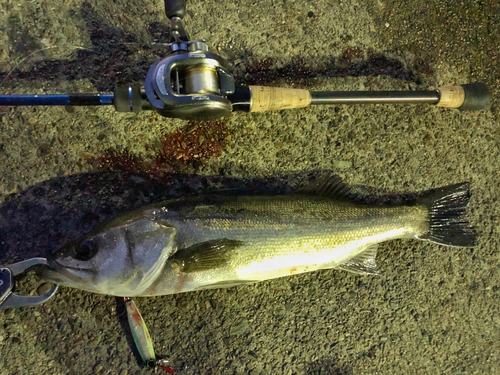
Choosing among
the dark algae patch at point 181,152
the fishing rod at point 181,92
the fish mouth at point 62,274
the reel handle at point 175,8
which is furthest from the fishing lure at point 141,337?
the reel handle at point 175,8

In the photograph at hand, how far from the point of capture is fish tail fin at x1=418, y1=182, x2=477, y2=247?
2.65m

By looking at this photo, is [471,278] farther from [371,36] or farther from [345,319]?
[371,36]

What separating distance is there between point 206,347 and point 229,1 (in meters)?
2.66

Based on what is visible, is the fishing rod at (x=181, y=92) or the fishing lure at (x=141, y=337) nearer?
the fishing rod at (x=181, y=92)

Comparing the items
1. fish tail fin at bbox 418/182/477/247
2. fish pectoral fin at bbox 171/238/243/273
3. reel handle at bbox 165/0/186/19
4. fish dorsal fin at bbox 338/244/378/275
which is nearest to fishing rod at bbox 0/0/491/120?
reel handle at bbox 165/0/186/19

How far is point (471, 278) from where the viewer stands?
9.29ft

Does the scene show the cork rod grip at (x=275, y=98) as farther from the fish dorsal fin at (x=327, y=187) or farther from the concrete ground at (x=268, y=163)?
the fish dorsal fin at (x=327, y=187)

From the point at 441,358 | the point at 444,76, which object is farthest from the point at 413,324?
the point at 444,76

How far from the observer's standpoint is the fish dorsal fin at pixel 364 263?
8.38 ft

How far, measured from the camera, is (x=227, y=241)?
2182mm

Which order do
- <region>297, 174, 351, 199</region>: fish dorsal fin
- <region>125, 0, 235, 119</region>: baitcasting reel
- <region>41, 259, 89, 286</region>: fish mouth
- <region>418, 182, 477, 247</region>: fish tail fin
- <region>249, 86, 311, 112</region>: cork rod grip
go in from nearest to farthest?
<region>125, 0, 235, 119</region>: baitcasting reel, <region>41, 259, 89, 286</region>: fish mouth, <region>249, 86, 311, 112</region>: cork rod grip, <region>297, 174, 351, 199</region>: fish dorsal fin, <region>418, 182, 477, 247</region>: fish tail fin

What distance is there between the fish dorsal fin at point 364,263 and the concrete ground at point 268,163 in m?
0.15

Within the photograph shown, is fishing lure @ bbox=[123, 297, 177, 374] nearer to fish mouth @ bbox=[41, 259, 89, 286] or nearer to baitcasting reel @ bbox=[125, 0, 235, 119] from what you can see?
fish mouth @ bbox=[41, 259, 89, 286]

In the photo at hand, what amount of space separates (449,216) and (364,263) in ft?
2.55
